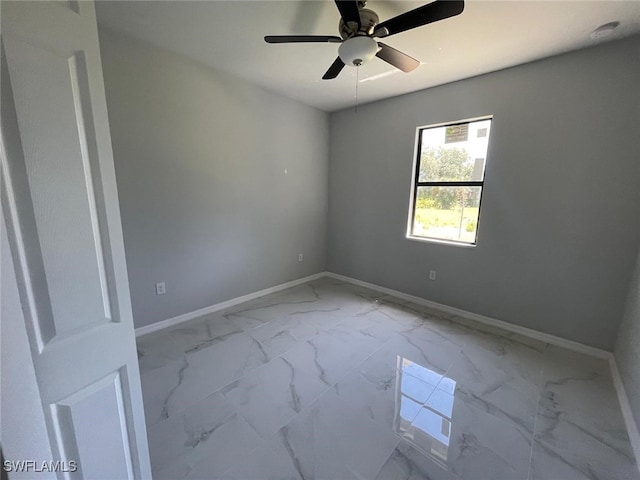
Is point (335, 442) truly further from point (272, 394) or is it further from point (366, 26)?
point (366, 26)

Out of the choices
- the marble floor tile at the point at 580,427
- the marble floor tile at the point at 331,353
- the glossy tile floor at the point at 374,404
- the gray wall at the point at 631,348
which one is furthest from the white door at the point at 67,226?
the gray wall at the point at 631,348

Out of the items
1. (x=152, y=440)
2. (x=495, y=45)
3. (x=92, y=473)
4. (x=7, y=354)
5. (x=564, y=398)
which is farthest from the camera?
(x=495, y=45)

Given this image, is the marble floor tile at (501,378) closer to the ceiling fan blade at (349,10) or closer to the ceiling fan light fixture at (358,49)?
the ceiling fan light fixture at (358,49)

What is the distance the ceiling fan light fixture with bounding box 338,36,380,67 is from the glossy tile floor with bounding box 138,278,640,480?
2.28m

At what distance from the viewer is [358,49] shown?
5.37 feet

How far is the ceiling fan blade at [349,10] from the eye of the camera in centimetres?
Result: 138

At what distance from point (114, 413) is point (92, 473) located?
168mm

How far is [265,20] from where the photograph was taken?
1.88m

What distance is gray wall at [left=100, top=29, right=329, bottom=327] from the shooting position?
2.27 metres

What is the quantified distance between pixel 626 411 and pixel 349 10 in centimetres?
300

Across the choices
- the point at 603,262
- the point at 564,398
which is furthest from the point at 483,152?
the point at 564,398

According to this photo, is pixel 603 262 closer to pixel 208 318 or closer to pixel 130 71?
pixel 208 318

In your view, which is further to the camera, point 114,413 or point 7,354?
point 114,413

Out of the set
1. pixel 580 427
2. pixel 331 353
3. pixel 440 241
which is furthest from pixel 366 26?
pixel 580 427
